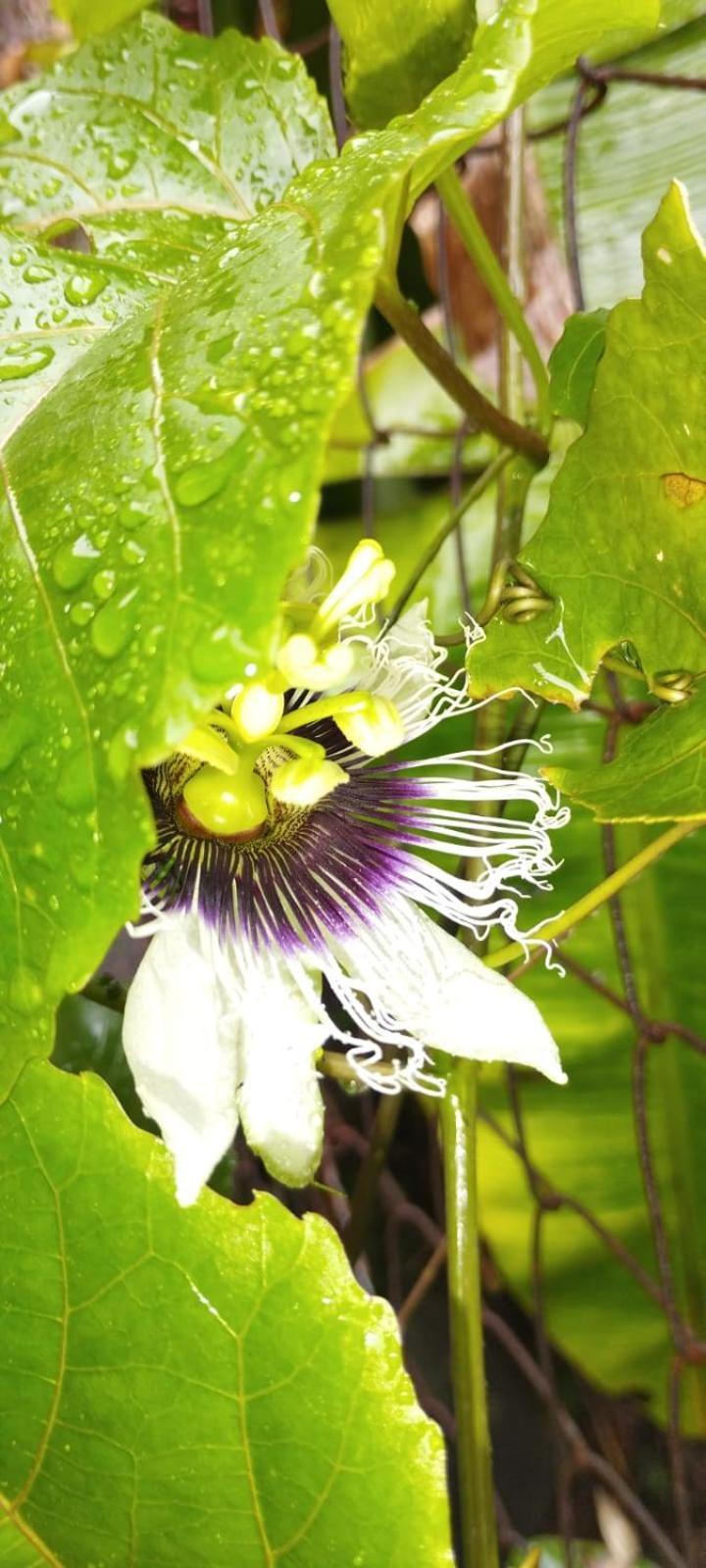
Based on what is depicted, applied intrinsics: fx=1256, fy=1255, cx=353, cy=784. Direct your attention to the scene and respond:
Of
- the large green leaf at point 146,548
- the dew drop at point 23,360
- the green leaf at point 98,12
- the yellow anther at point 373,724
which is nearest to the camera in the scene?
the large green leaf at point 146,548

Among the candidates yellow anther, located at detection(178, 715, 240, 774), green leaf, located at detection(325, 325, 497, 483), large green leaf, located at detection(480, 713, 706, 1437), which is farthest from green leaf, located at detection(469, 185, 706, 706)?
green leaf, located at detection(325, 325, 497, 483)

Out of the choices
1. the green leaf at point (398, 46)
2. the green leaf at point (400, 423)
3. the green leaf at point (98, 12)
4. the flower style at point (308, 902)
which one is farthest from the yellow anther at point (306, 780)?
the green leaf at point (400, 423)

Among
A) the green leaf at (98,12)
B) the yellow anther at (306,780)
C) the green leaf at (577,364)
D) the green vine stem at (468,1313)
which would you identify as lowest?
the green vine stem at (468,1313)

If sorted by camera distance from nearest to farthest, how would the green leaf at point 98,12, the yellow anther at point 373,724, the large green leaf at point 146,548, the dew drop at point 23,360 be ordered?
the large green leaf at point 146,548 → the dew drop at point 23,360 → the yellow anther at point 373,724 → the green leaf at point 98,12

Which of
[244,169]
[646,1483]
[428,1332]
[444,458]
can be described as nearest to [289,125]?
[244,169]

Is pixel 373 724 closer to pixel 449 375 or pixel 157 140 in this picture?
pixel 449 375

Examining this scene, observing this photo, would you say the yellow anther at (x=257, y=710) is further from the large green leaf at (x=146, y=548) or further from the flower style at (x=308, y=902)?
the large green leaf at (x=146, y=548)
